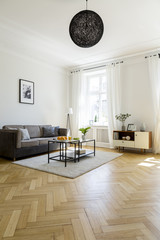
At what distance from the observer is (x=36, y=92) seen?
212 inches

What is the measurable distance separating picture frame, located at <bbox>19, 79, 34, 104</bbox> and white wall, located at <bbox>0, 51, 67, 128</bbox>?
0.10 metres

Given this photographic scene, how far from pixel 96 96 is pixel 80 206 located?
193 inches

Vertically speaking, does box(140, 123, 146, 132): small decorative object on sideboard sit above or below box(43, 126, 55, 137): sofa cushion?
above

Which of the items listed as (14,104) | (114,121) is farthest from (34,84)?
(114,121)

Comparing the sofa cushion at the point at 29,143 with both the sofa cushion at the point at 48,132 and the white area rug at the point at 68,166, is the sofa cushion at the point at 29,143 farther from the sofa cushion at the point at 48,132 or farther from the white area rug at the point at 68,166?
the sofa cushion at the point at 48,132

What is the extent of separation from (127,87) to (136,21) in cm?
206

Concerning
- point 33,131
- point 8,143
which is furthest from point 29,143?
point 33,131

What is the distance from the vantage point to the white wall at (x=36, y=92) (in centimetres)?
452

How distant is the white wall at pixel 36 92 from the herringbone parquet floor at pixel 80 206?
Result: 7.59 feet

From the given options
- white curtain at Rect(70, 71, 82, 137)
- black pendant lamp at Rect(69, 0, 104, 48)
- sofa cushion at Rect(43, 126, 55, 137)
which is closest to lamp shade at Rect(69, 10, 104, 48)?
black pendant lamp at Rect(69, 0, 104, 48)

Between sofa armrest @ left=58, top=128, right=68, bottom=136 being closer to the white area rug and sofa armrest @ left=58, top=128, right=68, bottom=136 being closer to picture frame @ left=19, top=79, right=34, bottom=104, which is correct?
picture frame @ left=19, top=79, right=34, bottom=104

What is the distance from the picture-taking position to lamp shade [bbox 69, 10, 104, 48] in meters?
2.71

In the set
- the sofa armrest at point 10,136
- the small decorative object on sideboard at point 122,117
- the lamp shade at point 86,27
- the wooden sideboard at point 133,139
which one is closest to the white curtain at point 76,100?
the small decorative object on sideboard at point 122,117

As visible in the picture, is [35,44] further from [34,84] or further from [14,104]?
[14,104]
